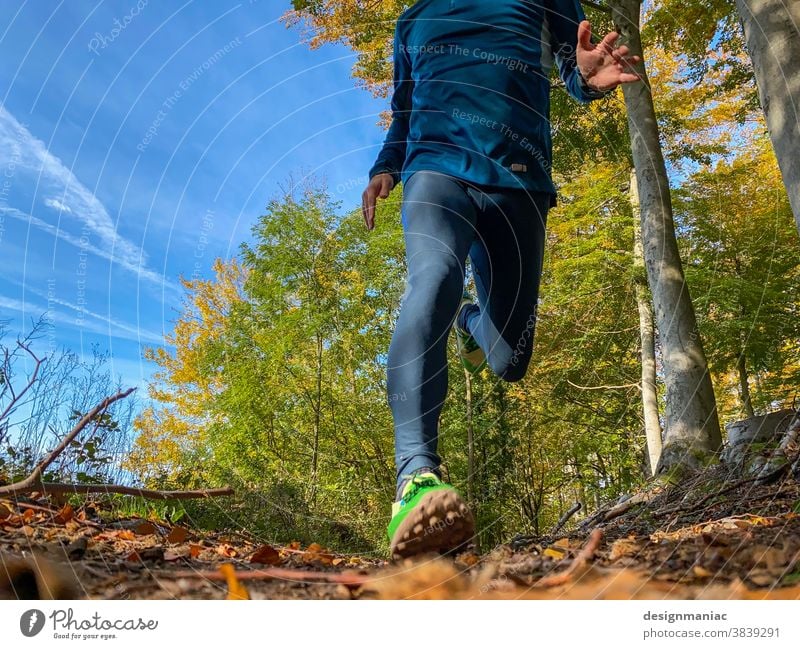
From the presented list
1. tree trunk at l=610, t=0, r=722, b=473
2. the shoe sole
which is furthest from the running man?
tree trunk at l=610, t=0, r=722, b=473

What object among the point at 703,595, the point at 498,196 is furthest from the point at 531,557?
the point at 498,196

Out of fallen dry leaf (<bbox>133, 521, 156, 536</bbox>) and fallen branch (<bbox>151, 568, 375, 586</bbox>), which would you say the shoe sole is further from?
fallen dry leaf (<bbox>133, 521, 156, 536</bbox>)

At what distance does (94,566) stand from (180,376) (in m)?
2.02

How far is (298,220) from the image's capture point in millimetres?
4090

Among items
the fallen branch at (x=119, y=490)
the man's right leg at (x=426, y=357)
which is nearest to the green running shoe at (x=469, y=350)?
the man's right leg at (x=426, y=357)

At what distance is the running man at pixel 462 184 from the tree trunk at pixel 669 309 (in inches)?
77.7

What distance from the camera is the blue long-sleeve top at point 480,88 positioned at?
1402 millimetres

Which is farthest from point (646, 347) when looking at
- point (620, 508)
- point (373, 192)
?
point (373, 192)

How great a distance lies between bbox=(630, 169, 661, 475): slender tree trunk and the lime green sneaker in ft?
18.5

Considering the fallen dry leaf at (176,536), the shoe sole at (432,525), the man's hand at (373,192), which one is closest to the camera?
the shoe sole at (432,525)

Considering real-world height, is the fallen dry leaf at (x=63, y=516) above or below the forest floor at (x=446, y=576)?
above

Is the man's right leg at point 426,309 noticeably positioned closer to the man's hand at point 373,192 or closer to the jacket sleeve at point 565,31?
the man's hand at point 373,192

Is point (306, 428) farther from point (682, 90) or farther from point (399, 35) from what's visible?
point (682, 90)

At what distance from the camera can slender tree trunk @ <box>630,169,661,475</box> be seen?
237 inches
